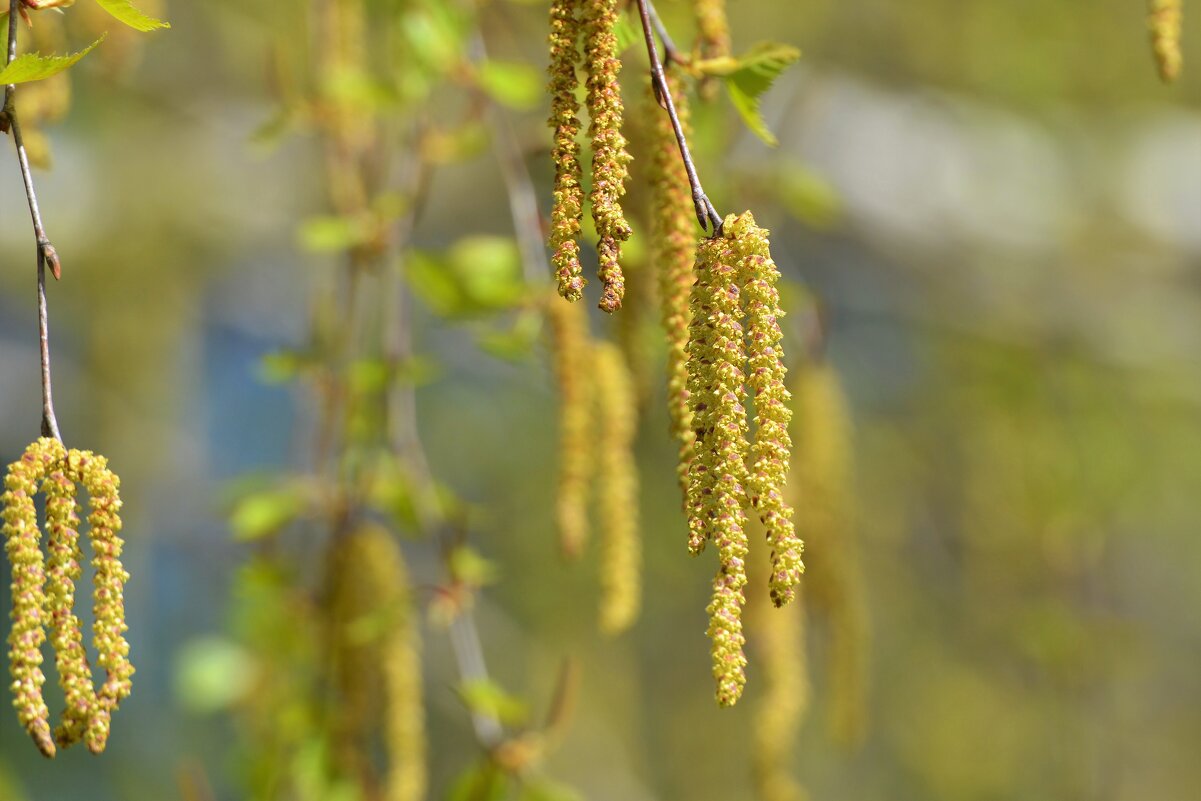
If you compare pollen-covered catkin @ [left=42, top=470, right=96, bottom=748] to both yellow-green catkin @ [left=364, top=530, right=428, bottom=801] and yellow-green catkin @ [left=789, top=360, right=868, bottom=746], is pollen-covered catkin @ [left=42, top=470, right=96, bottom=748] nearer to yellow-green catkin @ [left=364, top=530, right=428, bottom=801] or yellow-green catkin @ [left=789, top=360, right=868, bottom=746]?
yellow-green catkin @ [left=364, top=530, right=428, bottom=801]

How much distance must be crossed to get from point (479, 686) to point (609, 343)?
0.40 m

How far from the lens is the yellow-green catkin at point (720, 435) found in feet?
1.92

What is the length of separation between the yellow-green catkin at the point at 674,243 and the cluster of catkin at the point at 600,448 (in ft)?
1.78

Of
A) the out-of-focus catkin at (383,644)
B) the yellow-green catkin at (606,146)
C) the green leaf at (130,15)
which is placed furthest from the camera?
the out-of-focus catkin at (383,644)

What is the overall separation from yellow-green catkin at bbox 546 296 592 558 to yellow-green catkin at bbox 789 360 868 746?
0.31 metres

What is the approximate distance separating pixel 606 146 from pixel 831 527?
3.39 feet

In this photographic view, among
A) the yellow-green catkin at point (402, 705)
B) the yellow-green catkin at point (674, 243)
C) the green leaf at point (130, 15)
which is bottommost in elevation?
the yellow-green catkin at point (402, 705)

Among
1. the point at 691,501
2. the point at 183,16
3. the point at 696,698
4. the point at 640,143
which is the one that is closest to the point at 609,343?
the point at 640,143

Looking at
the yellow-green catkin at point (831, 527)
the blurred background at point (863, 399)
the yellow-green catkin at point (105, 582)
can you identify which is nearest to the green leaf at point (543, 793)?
the yellow-green catkin at point (831, 527)

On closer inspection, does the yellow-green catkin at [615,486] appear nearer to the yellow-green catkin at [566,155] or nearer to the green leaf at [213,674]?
the yellow-green catkin at [566,155]

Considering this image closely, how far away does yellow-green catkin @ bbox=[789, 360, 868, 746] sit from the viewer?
1567 millimetres

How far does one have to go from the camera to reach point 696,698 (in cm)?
495

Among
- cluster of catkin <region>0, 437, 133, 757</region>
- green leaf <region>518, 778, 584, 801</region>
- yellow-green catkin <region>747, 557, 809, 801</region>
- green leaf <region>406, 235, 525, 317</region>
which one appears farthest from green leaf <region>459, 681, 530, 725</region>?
cluster of catkin <region>0, 437, 133, 757</region>

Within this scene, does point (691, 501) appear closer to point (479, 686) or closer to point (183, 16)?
point (479, 686)
